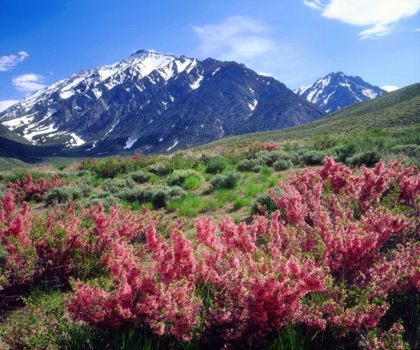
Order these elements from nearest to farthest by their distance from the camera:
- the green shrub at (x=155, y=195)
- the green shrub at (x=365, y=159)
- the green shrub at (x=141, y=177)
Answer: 1. the green shrub at (x=155, y=195)
2. the green shrub at (x=365, y=159)
3. the green shrub at (x=141, y=177)

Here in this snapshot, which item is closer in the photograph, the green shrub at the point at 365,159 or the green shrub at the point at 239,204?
the green shrub at the point at 239,204

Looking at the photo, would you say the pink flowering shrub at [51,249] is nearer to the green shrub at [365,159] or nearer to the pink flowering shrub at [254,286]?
the pink flowering shrub at [254,286]

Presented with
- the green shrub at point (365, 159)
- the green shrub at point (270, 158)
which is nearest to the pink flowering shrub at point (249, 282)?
the green shrub at point (365, 159)

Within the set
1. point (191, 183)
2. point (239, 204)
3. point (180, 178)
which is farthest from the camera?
point (180, 178)

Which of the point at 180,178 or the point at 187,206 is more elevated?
the point at 180,178

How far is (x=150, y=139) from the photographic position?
188 m

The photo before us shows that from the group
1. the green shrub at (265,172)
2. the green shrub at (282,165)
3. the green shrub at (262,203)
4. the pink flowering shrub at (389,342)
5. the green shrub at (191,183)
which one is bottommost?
the pink flowering shrub at (389,342)

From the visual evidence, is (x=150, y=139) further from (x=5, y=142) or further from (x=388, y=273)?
(x=388, y=273)

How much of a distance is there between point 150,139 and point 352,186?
191 m

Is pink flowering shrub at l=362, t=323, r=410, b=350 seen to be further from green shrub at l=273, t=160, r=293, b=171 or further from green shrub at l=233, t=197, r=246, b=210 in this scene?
green shrub at l=273, t=160, r=293, b=171

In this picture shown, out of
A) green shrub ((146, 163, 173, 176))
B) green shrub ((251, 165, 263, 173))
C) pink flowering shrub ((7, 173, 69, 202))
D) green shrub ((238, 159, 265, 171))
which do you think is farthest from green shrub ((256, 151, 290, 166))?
pink flowering shrub ((7, 173, 69, 202))

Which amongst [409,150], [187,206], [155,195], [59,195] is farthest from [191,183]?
[409,150]

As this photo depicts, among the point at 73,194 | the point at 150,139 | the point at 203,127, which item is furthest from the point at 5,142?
the point at 73,194

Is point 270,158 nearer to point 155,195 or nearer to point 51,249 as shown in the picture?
point 155,195
